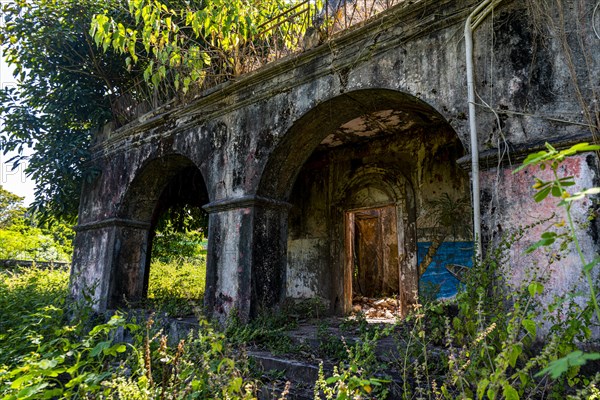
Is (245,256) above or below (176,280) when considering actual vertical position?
above

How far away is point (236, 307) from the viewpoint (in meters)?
4.95

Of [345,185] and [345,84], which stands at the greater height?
[345,84]

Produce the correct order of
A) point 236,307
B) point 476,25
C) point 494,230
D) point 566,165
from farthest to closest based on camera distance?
point 236,307 → point 476,25 → point 494,230 → point 566,165

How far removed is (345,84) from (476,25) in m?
1.44

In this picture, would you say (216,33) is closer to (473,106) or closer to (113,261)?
(473,106)

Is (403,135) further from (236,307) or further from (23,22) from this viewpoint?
(23,22)

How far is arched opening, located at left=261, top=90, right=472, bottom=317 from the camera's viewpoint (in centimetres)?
525

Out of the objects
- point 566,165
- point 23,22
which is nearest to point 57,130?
point 23,22

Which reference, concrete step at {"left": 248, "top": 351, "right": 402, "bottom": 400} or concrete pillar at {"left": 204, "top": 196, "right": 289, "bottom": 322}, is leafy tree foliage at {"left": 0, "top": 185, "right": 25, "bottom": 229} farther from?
concrete step at {"left": 248, "top": 351, "right": 402, "bottom": 400}

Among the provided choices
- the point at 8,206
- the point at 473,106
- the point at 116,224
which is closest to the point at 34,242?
the point at 8,206

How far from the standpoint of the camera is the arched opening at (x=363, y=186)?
5254 millimetres

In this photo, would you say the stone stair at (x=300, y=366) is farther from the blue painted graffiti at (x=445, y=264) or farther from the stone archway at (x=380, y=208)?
the blue painted graffiti at (x=445, y=264)

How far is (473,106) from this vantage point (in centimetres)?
345

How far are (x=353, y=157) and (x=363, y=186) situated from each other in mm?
577
